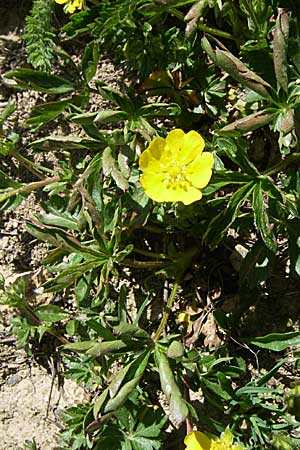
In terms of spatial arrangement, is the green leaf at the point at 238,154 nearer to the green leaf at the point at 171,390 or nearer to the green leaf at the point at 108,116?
the green leaf at the point at 108,116

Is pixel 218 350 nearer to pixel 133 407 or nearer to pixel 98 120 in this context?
pixel 133 407

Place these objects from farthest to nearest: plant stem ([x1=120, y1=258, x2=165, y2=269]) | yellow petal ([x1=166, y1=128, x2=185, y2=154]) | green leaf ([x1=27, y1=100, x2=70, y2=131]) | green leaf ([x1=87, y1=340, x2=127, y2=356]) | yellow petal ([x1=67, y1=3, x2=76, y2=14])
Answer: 1. yellow petal ([x1=67, y1=3, x2=76, y2=14])
2. plant stem ([x1=120, y1=258, x2=165, y2=269])
3. green leaf ([x1=27, y1=100, x2=70, y2=131])
4. yellow petal ([x1=166, y1=128, x2=185, y2=154])
5. green leaf ([x1=87, y1=340, x2=127, y2=356])

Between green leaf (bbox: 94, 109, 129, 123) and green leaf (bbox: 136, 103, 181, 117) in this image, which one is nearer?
green leaf (bbox: 94, 109, 129, 123)

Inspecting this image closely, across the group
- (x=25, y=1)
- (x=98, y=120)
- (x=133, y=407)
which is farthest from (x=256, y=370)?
(x=25, y=1)

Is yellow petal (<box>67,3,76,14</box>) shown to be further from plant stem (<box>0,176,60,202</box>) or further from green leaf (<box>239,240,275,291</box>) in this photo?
green leaf (<box>239,240,275,291</box>)

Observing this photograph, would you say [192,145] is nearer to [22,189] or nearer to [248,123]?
[248,123]

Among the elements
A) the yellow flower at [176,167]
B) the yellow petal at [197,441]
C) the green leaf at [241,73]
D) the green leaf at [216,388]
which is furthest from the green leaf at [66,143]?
the yellow petal at [197,441]

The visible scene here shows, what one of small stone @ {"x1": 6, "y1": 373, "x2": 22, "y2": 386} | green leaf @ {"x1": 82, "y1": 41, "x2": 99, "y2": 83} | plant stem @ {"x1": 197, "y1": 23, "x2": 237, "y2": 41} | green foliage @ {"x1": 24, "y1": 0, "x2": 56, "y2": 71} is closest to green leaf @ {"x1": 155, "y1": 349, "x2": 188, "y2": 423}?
small stone @ {"x1": 6, "y1": 373, "x2": 22, "y2": 386}
